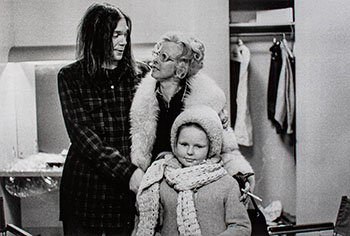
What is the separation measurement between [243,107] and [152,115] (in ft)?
1.40

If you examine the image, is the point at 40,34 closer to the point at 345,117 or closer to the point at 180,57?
the point at 180,57

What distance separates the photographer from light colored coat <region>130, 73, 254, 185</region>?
113cm

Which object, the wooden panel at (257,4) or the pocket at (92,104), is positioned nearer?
the pocket at (92,104)

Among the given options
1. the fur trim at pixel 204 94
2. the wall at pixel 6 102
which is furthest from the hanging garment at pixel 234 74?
the wall at pixel 6 102

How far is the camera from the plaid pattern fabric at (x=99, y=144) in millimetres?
1159

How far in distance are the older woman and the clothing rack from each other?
1.50 feet

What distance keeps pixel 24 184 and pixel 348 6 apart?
1122mm

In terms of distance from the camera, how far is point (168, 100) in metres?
1.15

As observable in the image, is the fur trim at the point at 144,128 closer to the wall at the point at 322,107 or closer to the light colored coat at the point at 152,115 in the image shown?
the light colored coat at the point at 152,115

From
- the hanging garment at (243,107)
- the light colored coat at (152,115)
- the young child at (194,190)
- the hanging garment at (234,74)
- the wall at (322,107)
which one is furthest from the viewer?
the hanging garment at (234,74)

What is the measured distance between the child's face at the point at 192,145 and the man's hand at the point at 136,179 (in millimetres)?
151

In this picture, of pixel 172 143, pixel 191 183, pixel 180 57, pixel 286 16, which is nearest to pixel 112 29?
pixel 180 57

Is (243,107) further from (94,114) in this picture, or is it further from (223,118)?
(94,114)

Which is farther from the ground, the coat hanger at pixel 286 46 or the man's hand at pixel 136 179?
the coat hanger at pixel 286 46
